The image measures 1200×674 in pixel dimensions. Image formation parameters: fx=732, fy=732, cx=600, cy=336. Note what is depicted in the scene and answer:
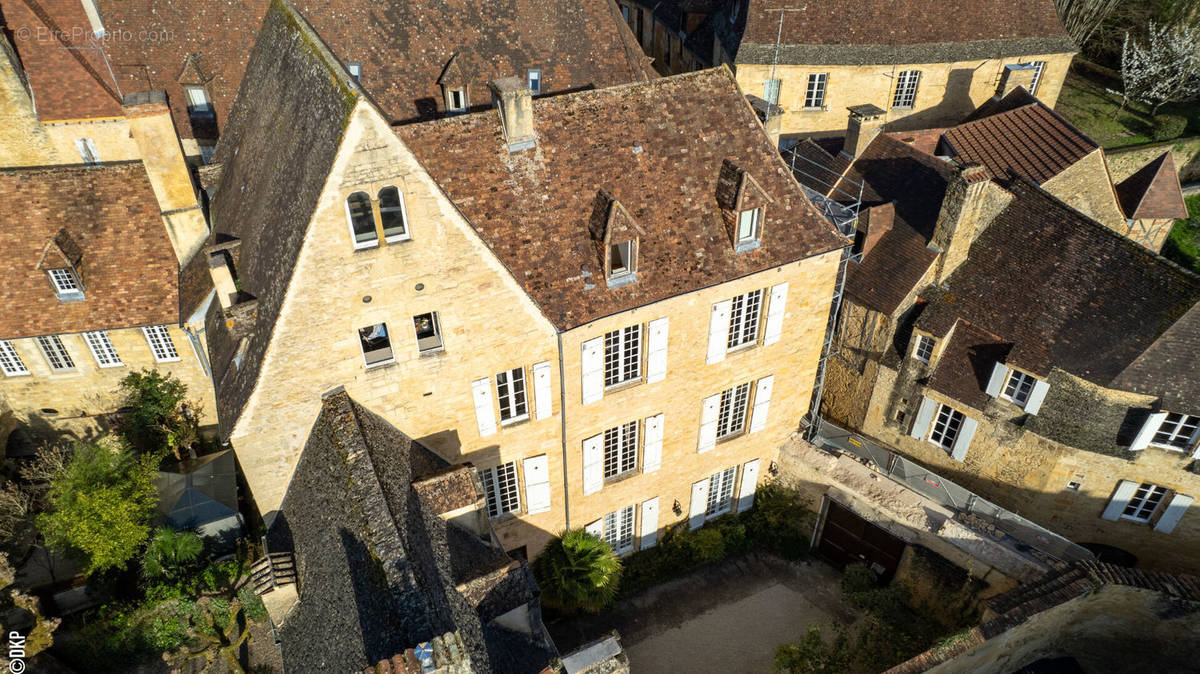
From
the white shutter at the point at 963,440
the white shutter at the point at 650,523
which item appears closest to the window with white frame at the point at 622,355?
the white shutter at the point at 650,523

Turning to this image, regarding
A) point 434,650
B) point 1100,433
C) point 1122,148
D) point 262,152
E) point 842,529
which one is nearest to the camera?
point 434,650

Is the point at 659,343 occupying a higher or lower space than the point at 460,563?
higher

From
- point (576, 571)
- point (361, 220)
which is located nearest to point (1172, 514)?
point (576, 571)

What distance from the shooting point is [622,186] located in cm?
2350

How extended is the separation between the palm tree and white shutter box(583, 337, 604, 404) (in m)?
5.89

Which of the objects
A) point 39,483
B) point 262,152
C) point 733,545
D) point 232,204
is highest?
point 262,152

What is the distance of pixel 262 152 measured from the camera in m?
24.2

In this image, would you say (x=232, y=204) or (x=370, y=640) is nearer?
(x=370, y=640)

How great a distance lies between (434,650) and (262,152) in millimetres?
17355

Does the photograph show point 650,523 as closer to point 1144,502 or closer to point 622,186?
point 622,186

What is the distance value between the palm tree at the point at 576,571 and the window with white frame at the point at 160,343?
696 inches

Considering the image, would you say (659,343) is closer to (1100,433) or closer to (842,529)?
(842,529)

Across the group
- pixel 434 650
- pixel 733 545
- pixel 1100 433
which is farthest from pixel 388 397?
pixel 1100 433

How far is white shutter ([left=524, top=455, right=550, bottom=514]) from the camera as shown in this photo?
83.6 feet
